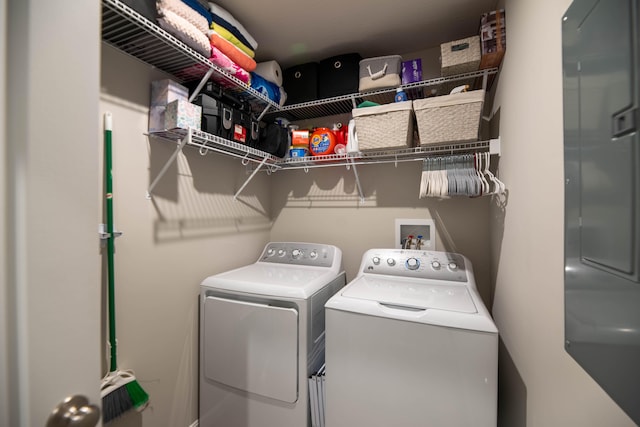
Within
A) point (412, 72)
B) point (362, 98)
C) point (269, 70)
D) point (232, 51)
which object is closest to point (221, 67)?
point (232, 51)

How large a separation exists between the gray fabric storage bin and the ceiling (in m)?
0.24

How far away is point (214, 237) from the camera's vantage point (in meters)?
1.93

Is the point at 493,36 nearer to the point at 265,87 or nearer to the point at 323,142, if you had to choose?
the point at 323,142

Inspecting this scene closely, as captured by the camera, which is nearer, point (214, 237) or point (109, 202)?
point (109, 202)

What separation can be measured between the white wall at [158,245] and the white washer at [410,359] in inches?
38.9

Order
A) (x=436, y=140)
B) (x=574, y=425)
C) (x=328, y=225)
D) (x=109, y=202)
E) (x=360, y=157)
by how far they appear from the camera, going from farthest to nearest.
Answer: (x=328, y=225), (x=360, y=157), (x=436, y=140), (x=109, y=202), (x=574, y=425)

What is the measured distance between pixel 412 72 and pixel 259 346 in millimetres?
1995

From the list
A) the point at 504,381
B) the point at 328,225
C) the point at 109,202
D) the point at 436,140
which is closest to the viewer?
the point at 109,202

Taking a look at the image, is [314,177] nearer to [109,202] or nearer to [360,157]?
[360,157]

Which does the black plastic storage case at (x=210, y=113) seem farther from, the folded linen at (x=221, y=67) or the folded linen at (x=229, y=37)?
the folded linen at (x=229, y=37)

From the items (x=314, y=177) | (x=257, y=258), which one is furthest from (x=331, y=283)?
(x=314, y=177)

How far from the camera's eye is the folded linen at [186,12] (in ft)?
4.03

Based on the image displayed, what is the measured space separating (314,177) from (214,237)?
3.34 feet

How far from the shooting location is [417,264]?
5.75 feet
